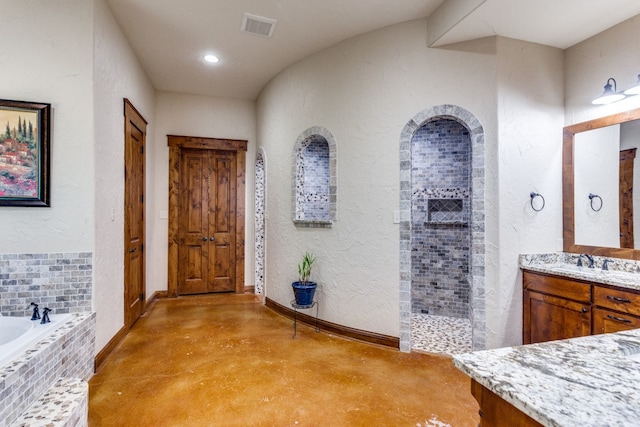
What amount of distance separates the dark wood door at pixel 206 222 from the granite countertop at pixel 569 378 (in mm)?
4566

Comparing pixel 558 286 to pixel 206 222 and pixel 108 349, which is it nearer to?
pixel 108 349

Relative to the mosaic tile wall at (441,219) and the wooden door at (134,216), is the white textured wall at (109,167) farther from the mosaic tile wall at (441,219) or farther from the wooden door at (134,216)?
the mosaic tile wall at (441,219)

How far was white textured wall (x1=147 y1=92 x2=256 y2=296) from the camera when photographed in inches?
186

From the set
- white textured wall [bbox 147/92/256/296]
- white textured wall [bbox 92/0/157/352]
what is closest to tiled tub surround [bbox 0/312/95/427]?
white textured wall [bbox 92/0/157/352]

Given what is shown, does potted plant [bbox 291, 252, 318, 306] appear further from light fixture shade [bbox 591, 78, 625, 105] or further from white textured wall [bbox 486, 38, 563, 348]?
light fixture shade [bbox 591, 78, 625, 105]

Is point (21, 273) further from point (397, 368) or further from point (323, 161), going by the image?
point (323, 161)

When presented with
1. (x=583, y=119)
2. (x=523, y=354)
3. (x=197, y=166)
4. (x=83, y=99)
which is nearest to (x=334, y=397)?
(x=523, y=354)

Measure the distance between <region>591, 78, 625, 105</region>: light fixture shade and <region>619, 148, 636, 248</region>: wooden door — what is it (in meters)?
0.42

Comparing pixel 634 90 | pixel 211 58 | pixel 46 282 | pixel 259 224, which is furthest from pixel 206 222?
pixel 634 90

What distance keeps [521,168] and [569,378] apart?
2491 mm

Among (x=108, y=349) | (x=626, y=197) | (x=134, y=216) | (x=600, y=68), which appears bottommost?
(x=108, y=349)

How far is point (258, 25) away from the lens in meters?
3.09

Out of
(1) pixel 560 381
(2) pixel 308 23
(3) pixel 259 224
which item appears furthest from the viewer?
(3) pixel 259 224

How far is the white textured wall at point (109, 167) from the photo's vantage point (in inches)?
100
